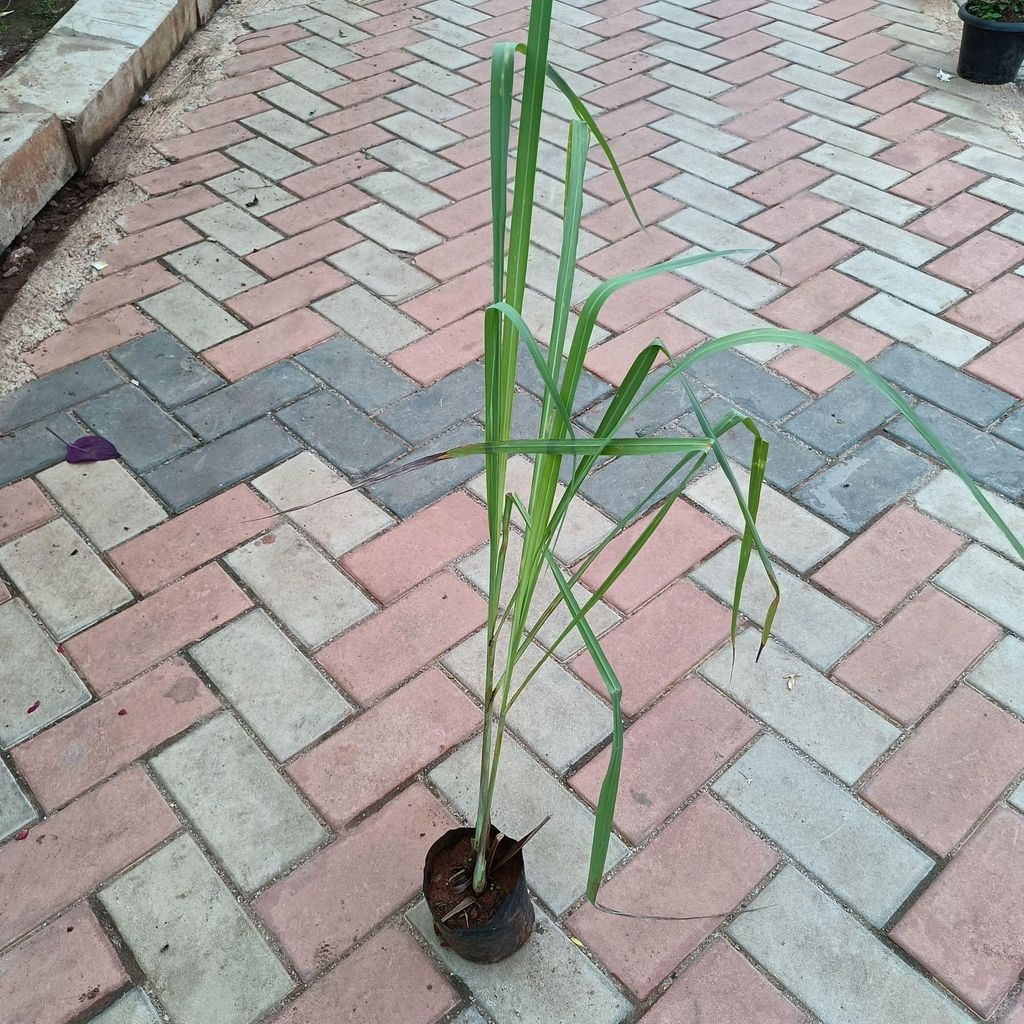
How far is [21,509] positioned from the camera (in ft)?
7.30

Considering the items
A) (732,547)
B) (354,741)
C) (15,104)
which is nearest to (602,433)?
(354,741)

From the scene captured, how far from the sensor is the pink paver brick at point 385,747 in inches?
68.8

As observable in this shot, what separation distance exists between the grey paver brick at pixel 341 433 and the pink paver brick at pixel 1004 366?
4.54ft

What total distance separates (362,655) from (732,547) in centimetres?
77

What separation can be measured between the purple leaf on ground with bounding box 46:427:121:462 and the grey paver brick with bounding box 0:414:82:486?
31 mm

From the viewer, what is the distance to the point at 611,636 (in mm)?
2002

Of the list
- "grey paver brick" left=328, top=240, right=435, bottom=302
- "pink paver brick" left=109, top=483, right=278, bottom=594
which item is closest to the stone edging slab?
"grey paver brick" left=328, top=240, right=435, bottom=302

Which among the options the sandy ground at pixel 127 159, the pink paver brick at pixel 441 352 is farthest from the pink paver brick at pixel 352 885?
the sandy ground at pixel 127 159

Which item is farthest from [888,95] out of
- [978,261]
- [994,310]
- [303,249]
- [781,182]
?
[303,249]

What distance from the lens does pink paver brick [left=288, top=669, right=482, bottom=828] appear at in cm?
175

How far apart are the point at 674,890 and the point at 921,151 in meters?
2.69

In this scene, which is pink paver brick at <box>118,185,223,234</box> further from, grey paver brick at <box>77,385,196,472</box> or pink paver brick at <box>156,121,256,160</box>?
grey paver brick at <box>77,385,196,472</box>

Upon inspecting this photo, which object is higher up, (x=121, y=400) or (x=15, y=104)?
(x=15, y=104)

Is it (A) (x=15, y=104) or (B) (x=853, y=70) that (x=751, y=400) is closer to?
(B) (x=853, y=70)
